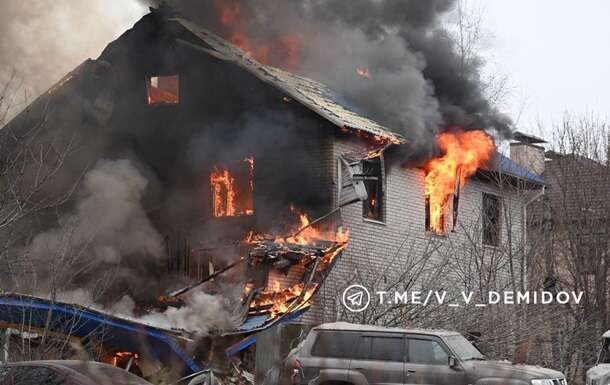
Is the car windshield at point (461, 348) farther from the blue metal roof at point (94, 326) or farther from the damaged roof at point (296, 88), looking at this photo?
the damaged roof at point (296, 88)

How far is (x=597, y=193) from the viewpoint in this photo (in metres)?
27.1

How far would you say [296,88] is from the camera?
74.5 ft

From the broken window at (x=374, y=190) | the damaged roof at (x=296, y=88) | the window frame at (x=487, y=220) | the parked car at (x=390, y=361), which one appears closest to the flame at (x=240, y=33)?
the damaged roof at (x=296, y=88)

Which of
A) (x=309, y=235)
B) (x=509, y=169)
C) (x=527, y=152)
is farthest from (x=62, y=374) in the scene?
(x=527, y=152)

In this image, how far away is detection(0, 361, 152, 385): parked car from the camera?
1223 cm

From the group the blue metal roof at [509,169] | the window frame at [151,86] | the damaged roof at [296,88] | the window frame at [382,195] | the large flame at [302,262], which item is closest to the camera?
the large flame at [302,262]

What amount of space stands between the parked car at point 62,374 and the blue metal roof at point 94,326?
Answer: 271 cm

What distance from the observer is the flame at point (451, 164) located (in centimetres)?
2469

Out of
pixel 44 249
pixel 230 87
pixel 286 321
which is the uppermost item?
pixel 230 87

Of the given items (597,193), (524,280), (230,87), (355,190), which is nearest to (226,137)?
(230,87)

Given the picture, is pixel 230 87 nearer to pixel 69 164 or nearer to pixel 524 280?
pixel 69 164

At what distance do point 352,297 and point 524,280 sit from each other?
5.01 m

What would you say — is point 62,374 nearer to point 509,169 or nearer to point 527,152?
point 509,169

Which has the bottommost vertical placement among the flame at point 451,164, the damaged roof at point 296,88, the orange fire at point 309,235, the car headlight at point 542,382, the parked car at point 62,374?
the car headlight at point 542,382
